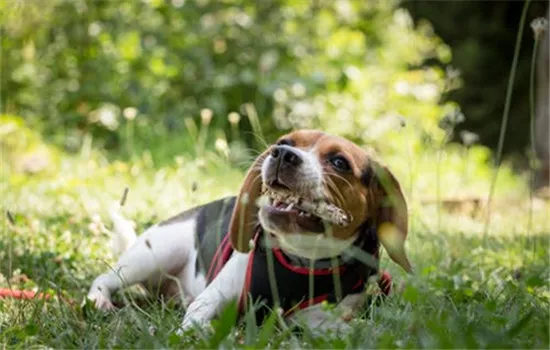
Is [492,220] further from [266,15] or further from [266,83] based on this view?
[266,15]

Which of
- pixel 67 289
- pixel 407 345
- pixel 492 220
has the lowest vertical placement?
pixel 492 220

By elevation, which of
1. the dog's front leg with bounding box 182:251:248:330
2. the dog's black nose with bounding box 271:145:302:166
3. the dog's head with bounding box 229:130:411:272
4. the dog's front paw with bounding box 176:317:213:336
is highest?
the dog's black nose with bounding box 271:145:302:166

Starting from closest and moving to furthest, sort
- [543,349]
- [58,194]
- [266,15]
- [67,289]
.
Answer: [543,349] < [67,289] < [58,194] < [266,15]

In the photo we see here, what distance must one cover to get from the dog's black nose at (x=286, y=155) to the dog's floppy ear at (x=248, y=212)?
0.23 metres

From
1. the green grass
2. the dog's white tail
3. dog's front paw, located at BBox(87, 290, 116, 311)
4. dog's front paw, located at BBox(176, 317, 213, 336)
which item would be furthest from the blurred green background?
dog's front paw, located at BBox(176, 317, 213, 336)

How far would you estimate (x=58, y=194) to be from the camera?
6.98 m

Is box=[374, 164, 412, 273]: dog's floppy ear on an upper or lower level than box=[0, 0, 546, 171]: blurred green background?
upper

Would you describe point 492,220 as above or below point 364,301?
below

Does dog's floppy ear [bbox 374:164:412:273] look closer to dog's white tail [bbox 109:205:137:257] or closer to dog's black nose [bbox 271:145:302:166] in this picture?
dog's black nose [bbox 271:145:302:166]

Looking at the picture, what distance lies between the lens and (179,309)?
417 cm

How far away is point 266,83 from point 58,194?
3049 mm

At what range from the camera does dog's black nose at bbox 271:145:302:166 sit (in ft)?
12.0

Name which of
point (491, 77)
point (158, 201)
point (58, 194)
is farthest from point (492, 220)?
point (491, 77)

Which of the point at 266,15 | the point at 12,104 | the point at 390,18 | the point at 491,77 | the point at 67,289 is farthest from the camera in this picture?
the point at 390,18
